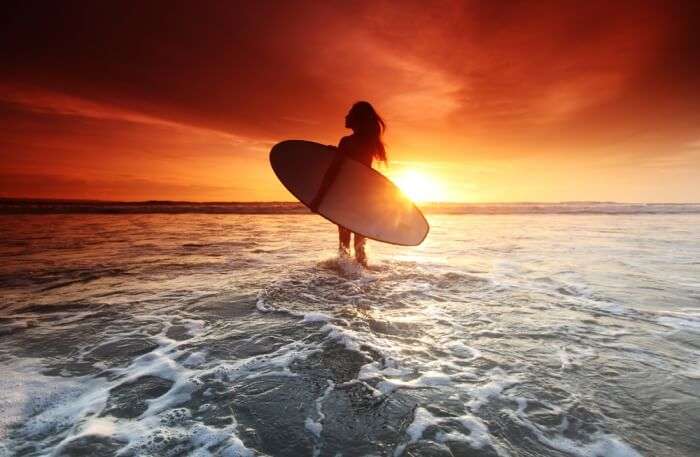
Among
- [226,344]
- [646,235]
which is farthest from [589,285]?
[646,235]

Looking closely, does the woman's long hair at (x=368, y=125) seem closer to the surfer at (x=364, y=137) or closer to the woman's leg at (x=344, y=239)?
the surfer at (x=364, y=137)

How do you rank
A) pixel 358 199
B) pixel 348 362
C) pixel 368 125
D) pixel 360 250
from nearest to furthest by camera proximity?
pixel 348 362, pixel 368 125, pixel 358 199, pixel 360 250

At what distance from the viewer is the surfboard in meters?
5.70

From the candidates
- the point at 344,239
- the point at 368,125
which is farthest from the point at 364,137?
the point at 344,239

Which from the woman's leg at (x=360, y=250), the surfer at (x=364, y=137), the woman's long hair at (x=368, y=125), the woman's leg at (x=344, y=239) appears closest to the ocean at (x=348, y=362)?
the woman's leg at (x=360, y=250)

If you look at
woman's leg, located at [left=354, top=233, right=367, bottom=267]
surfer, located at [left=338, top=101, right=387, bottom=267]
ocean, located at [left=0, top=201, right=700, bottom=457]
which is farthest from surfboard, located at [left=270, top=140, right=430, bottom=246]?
ocean, located at [left=0, top=201, right=700, bottom=457]

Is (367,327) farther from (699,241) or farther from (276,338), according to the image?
(699,241)

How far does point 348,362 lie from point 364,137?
4040 mm

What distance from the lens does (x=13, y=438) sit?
195 centimetres

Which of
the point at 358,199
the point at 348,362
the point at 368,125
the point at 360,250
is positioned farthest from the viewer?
the point at 360,250

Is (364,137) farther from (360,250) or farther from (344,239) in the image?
(360,250)

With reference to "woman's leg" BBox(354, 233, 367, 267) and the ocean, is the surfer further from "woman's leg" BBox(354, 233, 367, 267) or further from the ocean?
the ocean

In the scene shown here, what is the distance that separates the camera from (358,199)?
5996 millimetres

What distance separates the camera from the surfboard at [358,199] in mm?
5699
